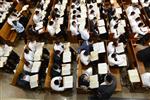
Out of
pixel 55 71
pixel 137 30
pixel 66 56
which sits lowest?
pixel 55 71

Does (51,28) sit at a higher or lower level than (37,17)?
lower

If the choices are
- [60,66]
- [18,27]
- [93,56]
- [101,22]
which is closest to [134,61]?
[93,56]

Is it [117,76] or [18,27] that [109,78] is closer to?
[117,76]

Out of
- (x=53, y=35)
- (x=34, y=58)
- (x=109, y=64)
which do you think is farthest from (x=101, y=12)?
(x=34, y=58)

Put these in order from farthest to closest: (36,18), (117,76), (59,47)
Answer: (36,18) < (59,47) < (117,76)

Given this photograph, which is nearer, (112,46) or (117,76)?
(117,76)

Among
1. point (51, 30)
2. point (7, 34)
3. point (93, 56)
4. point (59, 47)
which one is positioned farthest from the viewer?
point (7, 34)

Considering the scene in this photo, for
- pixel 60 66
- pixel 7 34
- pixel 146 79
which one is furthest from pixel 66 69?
pixel 7 34

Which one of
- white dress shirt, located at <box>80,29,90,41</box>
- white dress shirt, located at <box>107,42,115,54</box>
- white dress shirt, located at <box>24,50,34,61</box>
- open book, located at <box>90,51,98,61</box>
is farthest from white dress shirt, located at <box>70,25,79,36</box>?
white dress shirt, located at <box>24,50,34,61</box>

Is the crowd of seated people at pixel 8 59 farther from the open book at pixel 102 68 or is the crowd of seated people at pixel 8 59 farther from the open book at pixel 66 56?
the open book at pixel 102 68

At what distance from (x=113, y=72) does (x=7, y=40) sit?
4.05 m

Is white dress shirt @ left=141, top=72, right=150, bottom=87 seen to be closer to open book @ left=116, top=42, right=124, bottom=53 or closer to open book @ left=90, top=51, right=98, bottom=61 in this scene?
open book @ left=116, top=42, right=124, bottom=53

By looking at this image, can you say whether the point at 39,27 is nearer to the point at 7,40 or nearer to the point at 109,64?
the point at 7,40

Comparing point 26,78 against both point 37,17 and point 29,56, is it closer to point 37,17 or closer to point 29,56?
point 29,56
